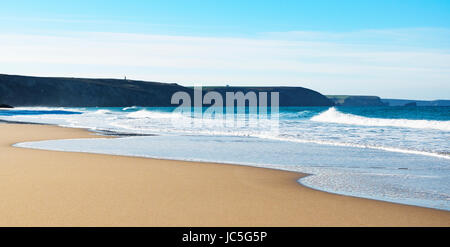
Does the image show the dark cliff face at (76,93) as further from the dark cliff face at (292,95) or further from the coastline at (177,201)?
the coastline at (177,201)

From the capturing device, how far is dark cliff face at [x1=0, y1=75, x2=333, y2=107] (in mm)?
143125

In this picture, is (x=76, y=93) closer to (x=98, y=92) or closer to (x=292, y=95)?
(x=98, y=92)

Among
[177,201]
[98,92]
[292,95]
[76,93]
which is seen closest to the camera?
[177,201]

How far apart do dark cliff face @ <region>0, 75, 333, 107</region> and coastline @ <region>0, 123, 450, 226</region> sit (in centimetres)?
14090

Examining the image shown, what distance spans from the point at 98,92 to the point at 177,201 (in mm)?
155662

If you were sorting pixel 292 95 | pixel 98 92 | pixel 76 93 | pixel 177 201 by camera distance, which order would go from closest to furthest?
→ pixel 177 201 < pixel 76 93 < pixel 98 92 < pixel 292 95

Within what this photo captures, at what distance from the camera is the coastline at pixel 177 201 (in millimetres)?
4734

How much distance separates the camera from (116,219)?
470cm

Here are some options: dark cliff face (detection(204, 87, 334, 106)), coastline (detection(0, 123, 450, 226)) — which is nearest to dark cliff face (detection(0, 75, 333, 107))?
dark cliff face (detection(204, 87, 334, 106))

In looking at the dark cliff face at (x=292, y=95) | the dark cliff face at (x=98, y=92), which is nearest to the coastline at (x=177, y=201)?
the dark cliff face at (x=98, y=92)

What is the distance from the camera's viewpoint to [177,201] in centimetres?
559

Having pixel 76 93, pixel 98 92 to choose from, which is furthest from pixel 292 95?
pixel 76 93
